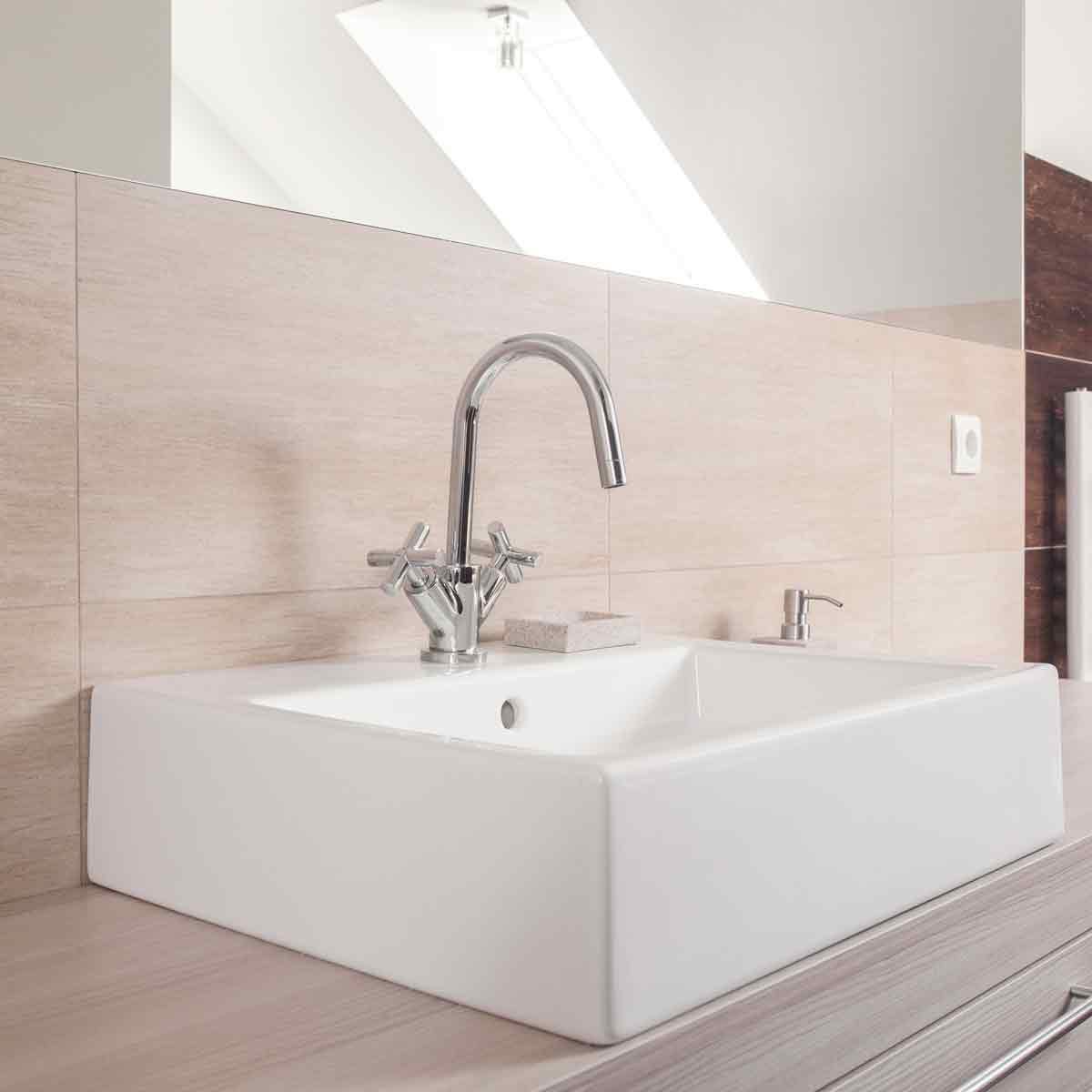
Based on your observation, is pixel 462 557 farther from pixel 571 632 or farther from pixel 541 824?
pixel 541 824

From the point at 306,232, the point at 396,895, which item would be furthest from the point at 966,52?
the point at 396,895

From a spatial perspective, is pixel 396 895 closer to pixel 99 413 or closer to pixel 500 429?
pixel 99 413

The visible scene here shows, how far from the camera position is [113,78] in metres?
0.99

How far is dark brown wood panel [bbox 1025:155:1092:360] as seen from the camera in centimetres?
214

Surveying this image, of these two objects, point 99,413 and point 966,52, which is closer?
point 99,413

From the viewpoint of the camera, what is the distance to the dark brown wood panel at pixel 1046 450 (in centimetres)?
219

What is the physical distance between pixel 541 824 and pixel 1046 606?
5.83ft

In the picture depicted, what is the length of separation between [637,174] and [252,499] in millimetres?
652

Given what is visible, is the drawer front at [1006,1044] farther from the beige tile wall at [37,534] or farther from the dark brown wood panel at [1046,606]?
the dark brown wood panel at [1046,606]

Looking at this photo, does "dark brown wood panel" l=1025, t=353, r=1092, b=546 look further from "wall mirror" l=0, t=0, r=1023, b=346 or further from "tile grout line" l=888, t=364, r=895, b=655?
"tile grout line" l=888, t=364, r=895, b=655

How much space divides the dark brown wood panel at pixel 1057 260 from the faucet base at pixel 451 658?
140 cm

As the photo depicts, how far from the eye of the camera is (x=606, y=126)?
1445 mm

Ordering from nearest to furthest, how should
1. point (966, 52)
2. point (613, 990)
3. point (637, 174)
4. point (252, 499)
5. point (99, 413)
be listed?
point (613, 990) < point (99, 413) < point (252, 499) < point (637, 174) < point (966, 52)

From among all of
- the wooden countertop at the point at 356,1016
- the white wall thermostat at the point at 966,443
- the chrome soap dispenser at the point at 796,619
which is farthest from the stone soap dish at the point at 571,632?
the white wall thermostat at the point at 966,443
